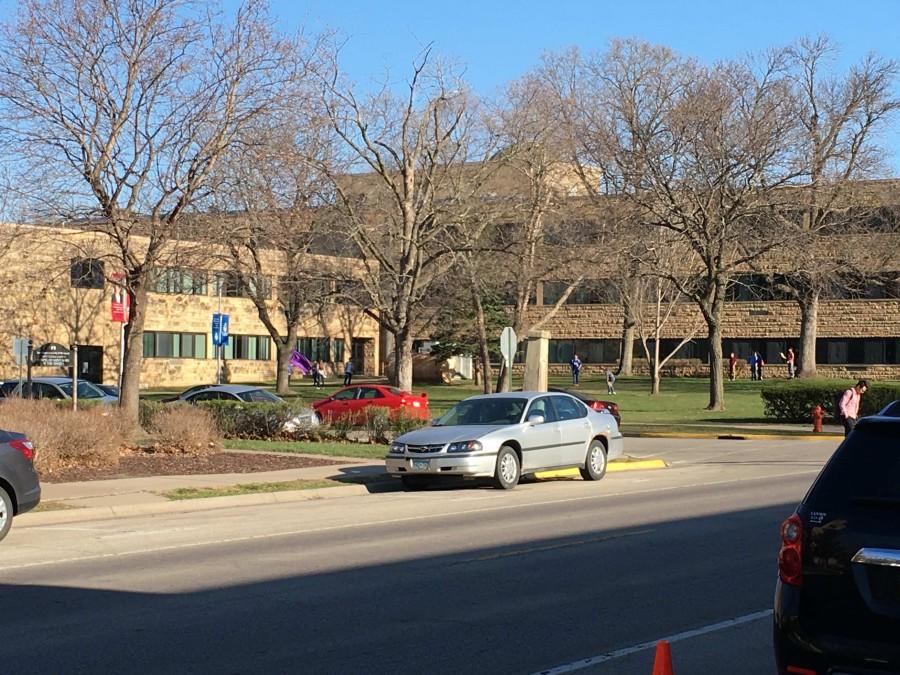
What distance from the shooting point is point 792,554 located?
18.2 ft

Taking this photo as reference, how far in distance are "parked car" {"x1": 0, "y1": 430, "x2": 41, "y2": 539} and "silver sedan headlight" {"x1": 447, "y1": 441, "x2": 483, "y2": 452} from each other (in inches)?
274

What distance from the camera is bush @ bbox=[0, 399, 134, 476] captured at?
19.1 meters

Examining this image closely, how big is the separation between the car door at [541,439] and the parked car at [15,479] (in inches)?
328

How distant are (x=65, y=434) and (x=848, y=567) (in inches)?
656

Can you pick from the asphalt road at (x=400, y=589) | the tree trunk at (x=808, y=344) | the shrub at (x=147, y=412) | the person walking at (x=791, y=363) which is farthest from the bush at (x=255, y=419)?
the person walking at (x=791, y=363)

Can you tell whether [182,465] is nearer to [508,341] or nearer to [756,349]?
[508,341]

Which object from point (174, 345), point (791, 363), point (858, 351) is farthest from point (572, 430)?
point (858, 351)

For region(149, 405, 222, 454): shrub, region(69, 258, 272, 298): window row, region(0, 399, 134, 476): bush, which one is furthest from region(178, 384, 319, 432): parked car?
region(0, 399, 134, 476): bush

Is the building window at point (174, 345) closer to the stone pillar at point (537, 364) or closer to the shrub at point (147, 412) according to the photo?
the shrub at point (147, 412)

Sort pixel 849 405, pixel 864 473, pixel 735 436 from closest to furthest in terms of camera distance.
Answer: pixel 864 473 < pixel 849 405 < pixel 735 436

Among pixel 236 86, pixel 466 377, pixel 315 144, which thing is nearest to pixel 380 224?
pixel 315 144

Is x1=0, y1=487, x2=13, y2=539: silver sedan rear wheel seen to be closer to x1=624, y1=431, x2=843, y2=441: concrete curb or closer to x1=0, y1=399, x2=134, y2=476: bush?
x1=0, y1=399, x2=134, y2=476: bush

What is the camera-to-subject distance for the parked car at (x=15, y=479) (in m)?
12.9

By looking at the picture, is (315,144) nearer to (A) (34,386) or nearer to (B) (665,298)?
(A) (34,386)
